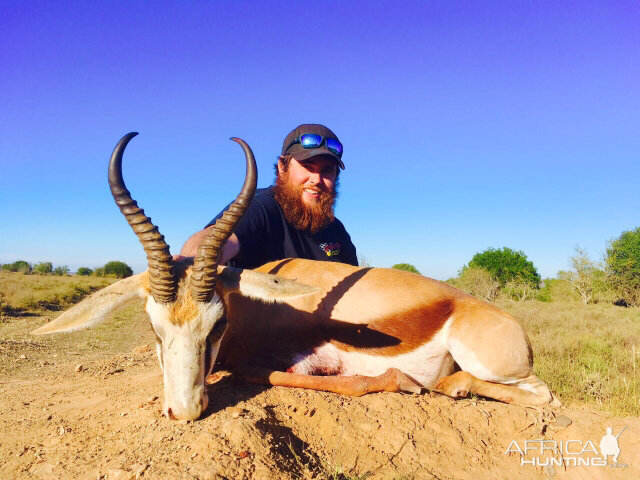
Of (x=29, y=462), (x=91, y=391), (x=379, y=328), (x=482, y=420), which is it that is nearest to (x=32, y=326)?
(x=91, y=391)

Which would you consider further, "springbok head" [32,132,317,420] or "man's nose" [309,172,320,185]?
"man's nose" [309,172,320,185]

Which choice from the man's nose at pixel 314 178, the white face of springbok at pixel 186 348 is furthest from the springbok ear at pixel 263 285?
the man's nose at pixel 314 178

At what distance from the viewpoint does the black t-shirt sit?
516 centimetres

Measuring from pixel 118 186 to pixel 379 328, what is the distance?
2528 millimetres

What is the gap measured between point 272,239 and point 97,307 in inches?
98.7

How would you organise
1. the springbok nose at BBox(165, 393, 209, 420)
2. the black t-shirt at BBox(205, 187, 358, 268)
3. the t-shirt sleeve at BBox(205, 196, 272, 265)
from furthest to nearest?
the black t-shirt at BBox(205, 187, 358, 268), the t-shirt sleeve at BBox(205, 196, 272, 265), the springbok nose at BBox(165, 393, 209, 420)

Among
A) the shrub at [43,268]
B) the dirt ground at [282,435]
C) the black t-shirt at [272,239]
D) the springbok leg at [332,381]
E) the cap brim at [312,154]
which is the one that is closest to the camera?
the dirt ground at [282,435]

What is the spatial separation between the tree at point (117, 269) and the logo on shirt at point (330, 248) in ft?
133

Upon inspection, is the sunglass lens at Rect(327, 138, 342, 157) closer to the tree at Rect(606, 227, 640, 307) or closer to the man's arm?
the man's arm

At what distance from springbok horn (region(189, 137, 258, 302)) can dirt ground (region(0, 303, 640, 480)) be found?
0.88 m

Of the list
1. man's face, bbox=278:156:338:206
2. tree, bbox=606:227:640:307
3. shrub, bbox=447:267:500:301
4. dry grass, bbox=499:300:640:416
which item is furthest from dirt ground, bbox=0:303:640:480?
tree, bbox=606:227:640:307

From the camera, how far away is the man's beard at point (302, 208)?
6020 mm

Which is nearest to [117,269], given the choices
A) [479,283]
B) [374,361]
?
[479,283]

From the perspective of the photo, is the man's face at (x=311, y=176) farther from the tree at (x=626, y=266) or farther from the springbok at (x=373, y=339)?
the tree at (x=626, y=266)
